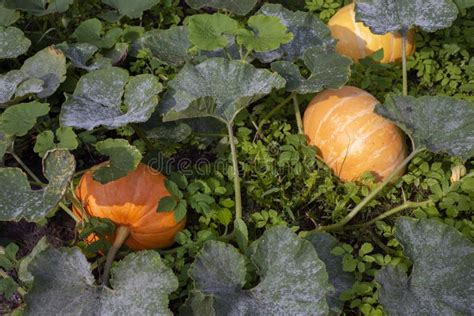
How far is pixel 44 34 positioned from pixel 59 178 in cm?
126

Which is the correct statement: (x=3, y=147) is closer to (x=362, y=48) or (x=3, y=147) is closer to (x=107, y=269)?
(x=107, y=269)

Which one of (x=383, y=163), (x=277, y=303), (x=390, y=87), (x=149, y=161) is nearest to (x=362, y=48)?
(x=390, y=87)

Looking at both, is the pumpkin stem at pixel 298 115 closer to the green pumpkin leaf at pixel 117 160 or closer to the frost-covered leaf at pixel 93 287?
the green pumpkin leaf at pixel 117 160

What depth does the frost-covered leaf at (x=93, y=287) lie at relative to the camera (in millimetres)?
1906

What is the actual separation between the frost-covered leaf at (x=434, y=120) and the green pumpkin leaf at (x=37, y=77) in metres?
1.35

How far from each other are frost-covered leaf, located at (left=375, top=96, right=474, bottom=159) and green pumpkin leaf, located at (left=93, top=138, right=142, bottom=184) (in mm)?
925

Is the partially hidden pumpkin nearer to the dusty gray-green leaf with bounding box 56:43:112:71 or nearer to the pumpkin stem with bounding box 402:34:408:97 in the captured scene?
the dusty gray-green leaf with bounding box 56:43:112:71

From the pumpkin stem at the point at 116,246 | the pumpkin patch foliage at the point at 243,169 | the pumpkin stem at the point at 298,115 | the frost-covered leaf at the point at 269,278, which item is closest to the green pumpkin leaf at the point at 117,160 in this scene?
the pumpkin patch foliage at the point at 243,169

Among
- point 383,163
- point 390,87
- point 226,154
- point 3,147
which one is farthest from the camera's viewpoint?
point 390,87

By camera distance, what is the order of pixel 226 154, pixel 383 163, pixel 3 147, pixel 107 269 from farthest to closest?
1. pixel 226 154
2. pixel 383 163
3. pixel 3 147
4. pixel 107 269

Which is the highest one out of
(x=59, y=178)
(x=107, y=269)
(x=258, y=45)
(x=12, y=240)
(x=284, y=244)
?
(x=258, y=45)

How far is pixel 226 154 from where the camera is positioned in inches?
104

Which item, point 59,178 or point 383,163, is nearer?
point 59,178

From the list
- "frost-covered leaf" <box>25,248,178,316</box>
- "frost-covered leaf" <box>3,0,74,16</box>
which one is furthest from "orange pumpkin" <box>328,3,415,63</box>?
"frost-covered leaf" <box>25,248,178,316</box>
